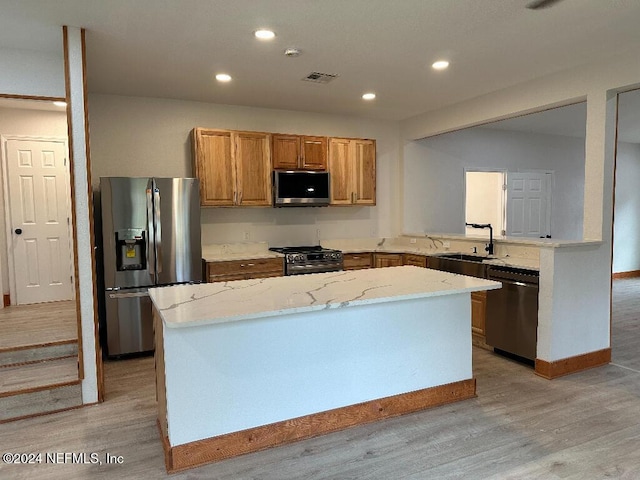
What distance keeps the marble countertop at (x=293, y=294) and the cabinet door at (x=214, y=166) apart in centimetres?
200

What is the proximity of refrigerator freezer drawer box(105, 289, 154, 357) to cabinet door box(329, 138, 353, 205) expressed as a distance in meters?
2.49

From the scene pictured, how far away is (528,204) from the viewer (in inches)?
292

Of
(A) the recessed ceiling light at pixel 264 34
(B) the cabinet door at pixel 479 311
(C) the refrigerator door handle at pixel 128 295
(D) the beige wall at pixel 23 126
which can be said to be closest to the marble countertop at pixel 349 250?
(B) the cabinet door at pixel 479 311

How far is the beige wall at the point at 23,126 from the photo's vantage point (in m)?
5.12

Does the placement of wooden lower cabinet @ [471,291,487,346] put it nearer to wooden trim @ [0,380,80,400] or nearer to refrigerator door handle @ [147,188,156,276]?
refrigerator door handle @ [147,188,156,276]

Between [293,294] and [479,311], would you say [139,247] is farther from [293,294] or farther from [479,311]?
[479,311]

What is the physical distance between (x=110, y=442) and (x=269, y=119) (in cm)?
385

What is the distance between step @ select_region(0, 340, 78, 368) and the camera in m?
3.46

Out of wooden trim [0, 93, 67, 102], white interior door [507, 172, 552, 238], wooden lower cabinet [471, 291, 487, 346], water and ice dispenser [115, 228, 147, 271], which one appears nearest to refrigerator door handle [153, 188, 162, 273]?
water and ice dispenser [115, 228, 147, 271]

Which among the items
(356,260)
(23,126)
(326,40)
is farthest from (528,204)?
(23,126)

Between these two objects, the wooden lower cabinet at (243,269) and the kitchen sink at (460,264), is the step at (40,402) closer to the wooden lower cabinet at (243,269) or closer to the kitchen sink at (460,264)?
the wooden lower cabinet at (243,269)

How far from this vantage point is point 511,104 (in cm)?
433

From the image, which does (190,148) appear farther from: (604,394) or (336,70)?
(604,394)

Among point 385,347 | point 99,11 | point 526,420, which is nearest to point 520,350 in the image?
point 526,420
